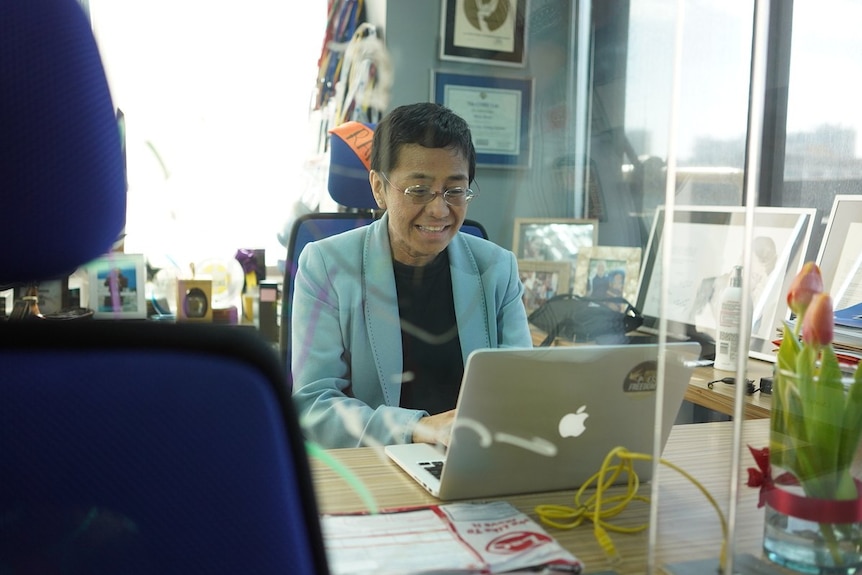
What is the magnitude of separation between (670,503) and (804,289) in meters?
0.25

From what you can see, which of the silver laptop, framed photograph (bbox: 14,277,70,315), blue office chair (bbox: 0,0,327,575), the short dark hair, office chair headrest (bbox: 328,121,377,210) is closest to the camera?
blue office chair (bbox: 0,0,327,575)

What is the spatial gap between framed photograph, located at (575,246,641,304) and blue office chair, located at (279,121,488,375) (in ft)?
0.75

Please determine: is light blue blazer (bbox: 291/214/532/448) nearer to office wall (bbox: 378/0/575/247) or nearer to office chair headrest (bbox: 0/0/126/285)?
office wall (bbox: 378/0/575/247)

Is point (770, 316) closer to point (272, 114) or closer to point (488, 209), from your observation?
point (488, 209)

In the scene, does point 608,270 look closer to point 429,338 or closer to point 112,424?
point 429,338

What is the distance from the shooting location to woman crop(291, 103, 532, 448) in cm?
119

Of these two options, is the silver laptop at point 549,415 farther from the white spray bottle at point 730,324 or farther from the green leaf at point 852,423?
the green leaf at point 852,423

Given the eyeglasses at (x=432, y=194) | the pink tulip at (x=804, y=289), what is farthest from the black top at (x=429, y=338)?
the pink tulip at (x=804, y=289)

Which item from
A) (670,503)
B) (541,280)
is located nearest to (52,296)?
(670,503)

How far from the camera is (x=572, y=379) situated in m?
0.77

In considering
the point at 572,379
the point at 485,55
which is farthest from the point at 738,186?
the point at 485,55

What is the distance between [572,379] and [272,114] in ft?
2.72

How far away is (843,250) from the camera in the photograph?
1480 millimetres

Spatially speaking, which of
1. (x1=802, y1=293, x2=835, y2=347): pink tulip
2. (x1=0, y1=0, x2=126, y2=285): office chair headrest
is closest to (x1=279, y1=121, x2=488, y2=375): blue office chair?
(x1=802, y1=293, x2=835, y2=347): pink tulip
